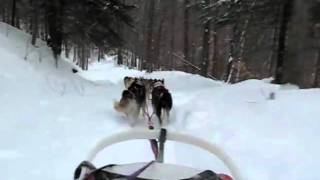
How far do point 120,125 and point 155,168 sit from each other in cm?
749

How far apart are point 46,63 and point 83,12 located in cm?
259

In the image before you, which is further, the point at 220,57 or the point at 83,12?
the point at 220,57

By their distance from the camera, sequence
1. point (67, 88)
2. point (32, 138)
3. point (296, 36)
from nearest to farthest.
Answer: point (296, 36) < point (32, 138) < point (67, 88)

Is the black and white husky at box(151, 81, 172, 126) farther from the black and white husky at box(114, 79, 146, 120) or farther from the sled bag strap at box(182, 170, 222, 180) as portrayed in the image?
the sled bag strap at box(182, 170, 222, 180)

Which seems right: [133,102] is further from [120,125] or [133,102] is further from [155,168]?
[155,168]

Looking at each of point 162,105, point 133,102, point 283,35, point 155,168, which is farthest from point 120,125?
point 283,35

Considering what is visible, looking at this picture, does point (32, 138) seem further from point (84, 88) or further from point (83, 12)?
point (83, 12)

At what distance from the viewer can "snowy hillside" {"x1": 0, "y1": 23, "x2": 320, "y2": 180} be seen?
7.95 meters

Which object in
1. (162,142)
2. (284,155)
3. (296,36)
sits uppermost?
(296,36)

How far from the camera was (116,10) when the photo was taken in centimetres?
2173

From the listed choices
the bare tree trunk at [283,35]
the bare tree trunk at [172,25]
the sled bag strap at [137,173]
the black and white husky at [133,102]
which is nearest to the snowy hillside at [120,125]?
the black and white husky at [133,102]

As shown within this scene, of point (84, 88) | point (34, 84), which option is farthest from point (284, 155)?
point (84, 88)

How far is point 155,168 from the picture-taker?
13.1 ft

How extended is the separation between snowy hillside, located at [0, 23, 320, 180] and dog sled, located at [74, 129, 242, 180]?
221cm
